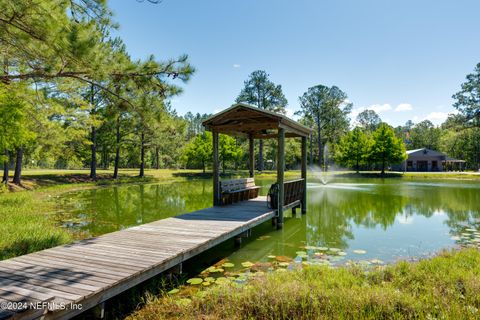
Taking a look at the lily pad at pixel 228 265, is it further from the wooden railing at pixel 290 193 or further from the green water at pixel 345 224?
the wooden railing at pixel 290 193

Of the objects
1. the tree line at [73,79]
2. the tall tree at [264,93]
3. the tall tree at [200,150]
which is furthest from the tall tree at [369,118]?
the tree line at [73,79]

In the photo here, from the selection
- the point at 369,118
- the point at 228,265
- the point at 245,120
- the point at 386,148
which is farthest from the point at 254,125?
the point at 369,118

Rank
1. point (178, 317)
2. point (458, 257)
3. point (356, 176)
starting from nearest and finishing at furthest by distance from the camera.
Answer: point (178, 317) < point (458, 257) < point (356, 176)

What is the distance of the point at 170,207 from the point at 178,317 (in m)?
10.9

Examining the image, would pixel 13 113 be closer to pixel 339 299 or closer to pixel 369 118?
pixel 339 299

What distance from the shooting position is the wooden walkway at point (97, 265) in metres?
3.22

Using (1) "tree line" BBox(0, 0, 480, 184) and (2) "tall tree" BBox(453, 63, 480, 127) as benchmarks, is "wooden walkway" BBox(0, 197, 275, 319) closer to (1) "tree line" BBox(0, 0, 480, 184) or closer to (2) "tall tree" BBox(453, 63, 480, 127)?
(1) "tree line" BBox(0, 0, 480, 184)

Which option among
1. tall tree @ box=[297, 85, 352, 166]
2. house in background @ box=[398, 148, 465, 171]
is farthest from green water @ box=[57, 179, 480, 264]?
house in background @ box=[398, 148, 465, 171]

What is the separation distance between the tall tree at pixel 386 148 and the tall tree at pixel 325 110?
753 cm

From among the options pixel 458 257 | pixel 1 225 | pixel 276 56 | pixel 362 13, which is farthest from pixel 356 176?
pixel 1 225

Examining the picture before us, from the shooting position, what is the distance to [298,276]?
506 centimetres

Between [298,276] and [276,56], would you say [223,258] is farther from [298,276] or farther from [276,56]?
[276,56]

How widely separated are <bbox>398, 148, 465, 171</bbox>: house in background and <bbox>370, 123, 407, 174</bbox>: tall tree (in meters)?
11.5

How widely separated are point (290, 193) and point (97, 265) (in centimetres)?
788
